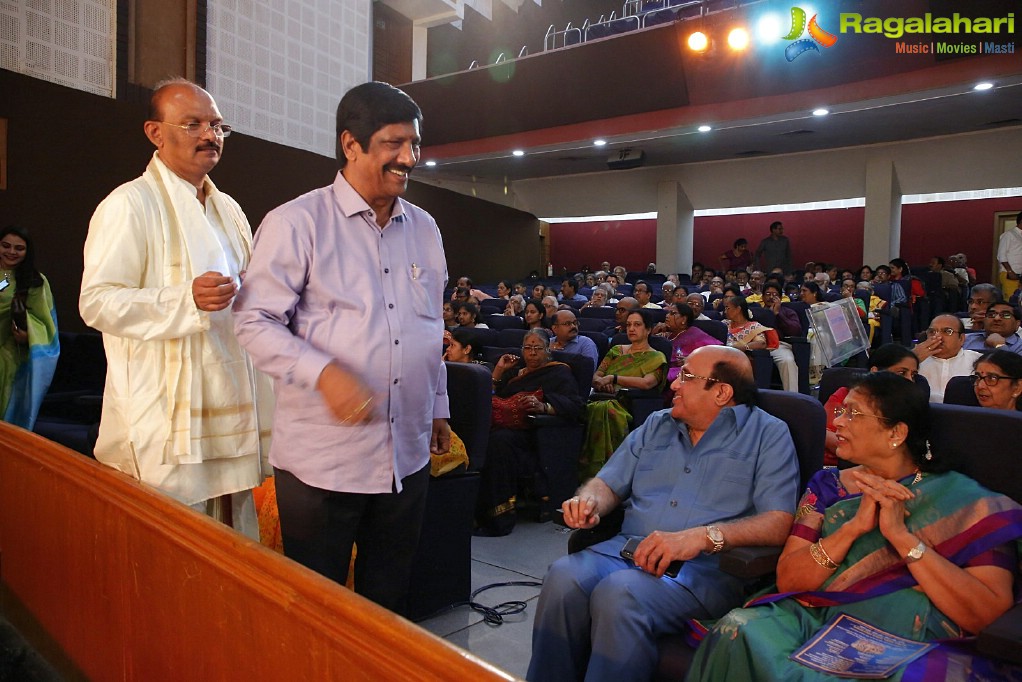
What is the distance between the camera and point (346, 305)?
4.23 feet

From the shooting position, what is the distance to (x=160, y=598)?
3.90ft

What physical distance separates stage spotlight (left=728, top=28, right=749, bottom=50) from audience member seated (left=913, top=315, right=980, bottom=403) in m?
6.20

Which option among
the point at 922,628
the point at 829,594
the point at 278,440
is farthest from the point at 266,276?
the point at 922,628

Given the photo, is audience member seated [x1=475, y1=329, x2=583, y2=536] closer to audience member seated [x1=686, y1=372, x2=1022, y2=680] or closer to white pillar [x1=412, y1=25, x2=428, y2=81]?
audience member seated [x1=686, y1=372, x2=1022, y2=680]

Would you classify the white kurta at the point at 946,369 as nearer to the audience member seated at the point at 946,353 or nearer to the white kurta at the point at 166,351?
the audience member seated at the point at 946,353

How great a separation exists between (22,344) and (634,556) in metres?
3.14

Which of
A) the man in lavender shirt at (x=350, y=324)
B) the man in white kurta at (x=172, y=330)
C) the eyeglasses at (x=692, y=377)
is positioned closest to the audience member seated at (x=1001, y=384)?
the eyeglasses at (x=692, y=377)

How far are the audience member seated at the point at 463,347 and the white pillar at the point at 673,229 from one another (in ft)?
31.5

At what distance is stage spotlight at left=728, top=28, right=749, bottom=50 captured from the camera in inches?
339

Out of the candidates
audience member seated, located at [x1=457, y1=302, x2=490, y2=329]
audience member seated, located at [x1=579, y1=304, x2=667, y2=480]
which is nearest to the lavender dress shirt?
audience member seated, located at [x1=579, y1=304, x2=667, y2=480]

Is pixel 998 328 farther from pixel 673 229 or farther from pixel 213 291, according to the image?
pixel 673 229

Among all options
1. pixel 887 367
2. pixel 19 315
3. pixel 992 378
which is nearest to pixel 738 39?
pixel 887 367

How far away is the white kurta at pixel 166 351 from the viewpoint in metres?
1.33

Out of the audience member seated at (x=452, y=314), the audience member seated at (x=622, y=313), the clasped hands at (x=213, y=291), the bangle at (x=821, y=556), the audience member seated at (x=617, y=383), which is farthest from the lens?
the audience member seated at (x=452, y=314)
